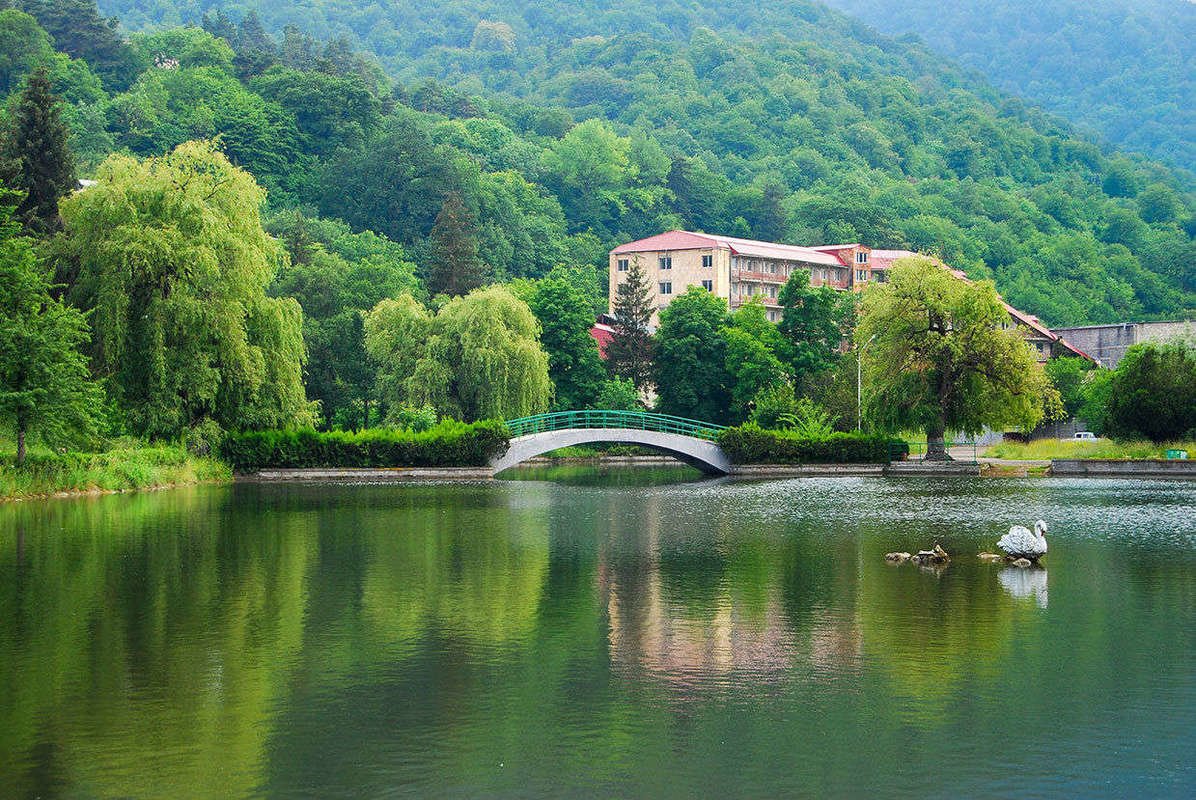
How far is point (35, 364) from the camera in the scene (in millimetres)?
35531

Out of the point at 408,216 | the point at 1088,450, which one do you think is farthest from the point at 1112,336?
the point at 408,216

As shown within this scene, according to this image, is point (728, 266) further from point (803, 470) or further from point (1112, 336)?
point (803, 470)

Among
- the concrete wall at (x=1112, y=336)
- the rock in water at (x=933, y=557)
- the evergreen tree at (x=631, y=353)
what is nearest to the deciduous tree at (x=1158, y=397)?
the evergreen tree at (x=631, y=353)

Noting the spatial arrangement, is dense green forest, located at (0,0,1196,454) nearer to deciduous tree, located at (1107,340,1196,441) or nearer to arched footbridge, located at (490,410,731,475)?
arched footbridge, located at (490,410,731,475)

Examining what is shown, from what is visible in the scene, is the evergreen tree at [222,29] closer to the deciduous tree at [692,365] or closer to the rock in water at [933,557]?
the deciduous tree at [692,365]

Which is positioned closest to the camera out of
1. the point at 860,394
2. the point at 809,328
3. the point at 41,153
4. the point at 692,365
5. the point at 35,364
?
the point at 35,364

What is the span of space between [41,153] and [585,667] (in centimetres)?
5139

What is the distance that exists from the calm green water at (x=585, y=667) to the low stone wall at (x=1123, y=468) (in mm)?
27118

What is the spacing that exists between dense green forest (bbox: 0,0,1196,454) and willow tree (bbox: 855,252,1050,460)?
14.6 m

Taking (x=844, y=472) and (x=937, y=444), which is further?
(x=937, y=444)

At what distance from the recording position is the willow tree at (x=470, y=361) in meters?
63.4

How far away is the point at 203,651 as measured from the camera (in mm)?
15781

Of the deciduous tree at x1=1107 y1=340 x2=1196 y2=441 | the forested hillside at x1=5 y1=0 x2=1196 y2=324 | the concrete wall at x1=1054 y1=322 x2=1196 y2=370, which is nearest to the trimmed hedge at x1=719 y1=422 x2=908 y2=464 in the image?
the deciduous tree at x1=1107 y1=340 x2=1196 y2=441

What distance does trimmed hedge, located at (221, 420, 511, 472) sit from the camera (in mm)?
50719
